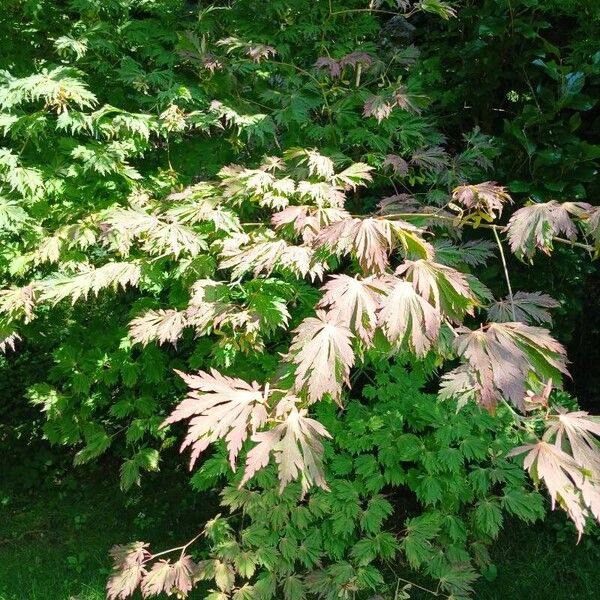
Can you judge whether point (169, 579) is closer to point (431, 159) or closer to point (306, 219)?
point (306, 219)

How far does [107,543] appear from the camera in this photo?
4.05 meters

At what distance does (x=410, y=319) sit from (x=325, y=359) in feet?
0.88

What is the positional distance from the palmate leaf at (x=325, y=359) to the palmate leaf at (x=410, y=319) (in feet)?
0.40

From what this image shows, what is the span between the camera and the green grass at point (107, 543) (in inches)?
134

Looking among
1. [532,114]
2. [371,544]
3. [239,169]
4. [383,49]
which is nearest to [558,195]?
→ [532,114]

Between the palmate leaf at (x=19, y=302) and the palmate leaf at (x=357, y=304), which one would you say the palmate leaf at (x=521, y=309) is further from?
the palmate leaf at (x=19, y=302)

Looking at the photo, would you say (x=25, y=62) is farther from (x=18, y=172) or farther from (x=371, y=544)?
(x=371, y=544)

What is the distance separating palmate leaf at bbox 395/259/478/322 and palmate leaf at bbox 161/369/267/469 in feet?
1.95

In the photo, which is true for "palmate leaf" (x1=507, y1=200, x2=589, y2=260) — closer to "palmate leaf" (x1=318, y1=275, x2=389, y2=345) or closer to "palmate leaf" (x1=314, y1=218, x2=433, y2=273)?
"palmate leaf" (x1=314, y1=218, x2=433, y2=273)

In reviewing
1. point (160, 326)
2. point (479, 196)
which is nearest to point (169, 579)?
point (160, 326)

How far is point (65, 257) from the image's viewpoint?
2973 millimetres

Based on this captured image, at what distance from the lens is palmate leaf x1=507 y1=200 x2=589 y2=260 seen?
2.26 m

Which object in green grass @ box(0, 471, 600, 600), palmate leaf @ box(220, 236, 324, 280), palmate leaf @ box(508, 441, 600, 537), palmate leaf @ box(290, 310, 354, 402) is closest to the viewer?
palmate leaf @ box(508, 441, 600, 537)

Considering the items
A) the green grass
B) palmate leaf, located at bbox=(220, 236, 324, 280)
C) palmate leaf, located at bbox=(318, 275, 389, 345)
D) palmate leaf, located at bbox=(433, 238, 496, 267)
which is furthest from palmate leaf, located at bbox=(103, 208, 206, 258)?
the green grass
